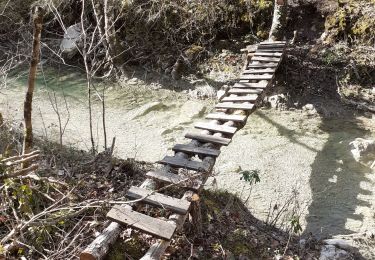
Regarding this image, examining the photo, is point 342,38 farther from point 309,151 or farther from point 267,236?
point 267,236

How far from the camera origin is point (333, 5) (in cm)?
880

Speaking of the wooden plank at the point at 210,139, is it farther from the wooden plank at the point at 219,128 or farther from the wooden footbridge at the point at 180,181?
the wooden plank at the point at 219,128

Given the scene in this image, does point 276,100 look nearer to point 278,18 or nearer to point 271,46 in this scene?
point 271,46

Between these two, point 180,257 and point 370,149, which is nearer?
point 180,257

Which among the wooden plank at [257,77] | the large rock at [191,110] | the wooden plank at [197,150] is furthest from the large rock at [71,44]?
the wooden plank at [197,150]

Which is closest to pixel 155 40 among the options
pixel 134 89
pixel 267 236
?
pixel 134 89

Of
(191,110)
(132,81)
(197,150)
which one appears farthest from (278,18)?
(197,150)

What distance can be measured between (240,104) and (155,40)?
15.3 feet

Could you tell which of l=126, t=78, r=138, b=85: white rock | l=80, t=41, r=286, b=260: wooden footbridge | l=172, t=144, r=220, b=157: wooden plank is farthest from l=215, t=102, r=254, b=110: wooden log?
l=126, t=78, r=138, b=85: white rock

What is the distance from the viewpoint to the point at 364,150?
614cm

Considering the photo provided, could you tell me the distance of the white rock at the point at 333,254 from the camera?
408cm

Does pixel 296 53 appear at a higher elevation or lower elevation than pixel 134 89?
higher

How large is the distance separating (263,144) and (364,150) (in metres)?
1.60

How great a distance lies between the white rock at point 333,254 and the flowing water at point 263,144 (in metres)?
0.54
